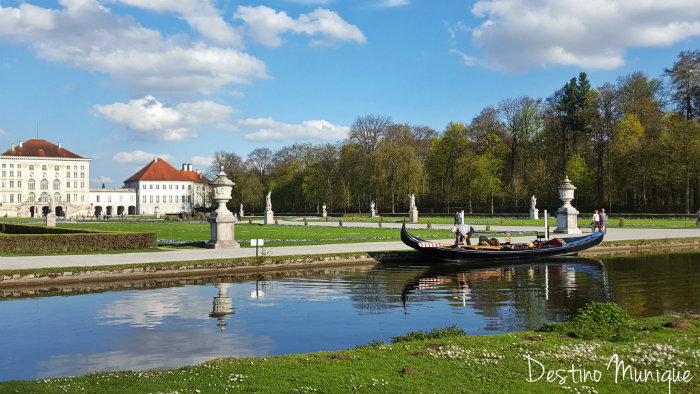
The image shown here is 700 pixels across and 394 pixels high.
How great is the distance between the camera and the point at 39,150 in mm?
136625

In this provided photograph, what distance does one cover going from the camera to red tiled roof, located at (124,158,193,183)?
154 meters

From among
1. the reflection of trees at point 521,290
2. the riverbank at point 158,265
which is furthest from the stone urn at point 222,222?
the reflection of trees at point 521,290

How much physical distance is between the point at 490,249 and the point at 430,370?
15856 mm

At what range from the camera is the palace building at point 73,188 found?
427ft

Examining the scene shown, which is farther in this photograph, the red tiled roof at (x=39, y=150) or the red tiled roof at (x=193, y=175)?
the red tiled roof at (x=193, y=175)

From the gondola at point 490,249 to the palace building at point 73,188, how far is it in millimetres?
108046

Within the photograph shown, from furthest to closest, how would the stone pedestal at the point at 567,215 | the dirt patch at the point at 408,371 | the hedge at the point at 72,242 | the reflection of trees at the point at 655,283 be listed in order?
the stone pedestal at the point at 567,215 < the hedge at the point at 72,242 < the reflection of trees at the point at 655,283 < the dirt patch at the point at 408,371

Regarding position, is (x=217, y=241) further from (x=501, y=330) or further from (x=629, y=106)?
(x=629, y=106)

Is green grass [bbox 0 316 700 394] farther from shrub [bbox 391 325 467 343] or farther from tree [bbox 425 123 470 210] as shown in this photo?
tree [bbox 425 123 470 210]

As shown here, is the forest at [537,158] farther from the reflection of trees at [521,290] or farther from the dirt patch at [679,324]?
the dirt patch at [679,324]

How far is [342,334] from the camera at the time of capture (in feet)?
34.2

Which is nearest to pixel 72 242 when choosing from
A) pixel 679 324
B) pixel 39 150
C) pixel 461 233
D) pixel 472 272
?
pixel 461 233

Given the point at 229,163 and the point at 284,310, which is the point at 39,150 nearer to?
the point at 229,163

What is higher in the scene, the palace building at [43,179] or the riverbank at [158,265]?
the palace building at [43,179]
